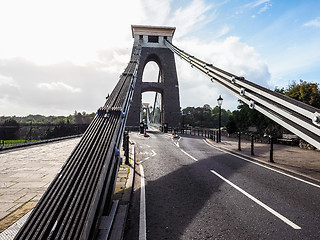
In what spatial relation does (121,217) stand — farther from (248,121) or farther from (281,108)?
(248,121)

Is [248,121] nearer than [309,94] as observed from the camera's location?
No

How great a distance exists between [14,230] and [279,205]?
5149mm

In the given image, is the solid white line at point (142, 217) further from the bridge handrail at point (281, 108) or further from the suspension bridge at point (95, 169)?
the bridge handrail at point (281, 108)

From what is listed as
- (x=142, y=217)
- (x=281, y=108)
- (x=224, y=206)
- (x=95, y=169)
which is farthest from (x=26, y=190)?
(x=281, y=108)

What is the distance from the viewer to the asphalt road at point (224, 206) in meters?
3.00

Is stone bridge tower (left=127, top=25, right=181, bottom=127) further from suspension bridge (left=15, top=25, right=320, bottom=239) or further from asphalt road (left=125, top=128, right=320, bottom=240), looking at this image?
asphalt road (left=125, top=128, right=320, bottom=240)

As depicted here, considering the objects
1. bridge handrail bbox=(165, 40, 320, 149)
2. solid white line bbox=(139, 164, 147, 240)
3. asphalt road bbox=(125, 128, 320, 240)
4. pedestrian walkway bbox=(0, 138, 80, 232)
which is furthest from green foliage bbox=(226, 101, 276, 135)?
pedestrian walkway bbox=(0, 138, 80, 232)

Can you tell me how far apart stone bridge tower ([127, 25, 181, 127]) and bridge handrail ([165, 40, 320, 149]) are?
2796 cm

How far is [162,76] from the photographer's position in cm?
3981

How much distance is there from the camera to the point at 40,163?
7.25 metres

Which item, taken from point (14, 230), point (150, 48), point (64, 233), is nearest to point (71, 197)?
point (64, 233)

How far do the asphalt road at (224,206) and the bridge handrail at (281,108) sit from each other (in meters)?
1.60

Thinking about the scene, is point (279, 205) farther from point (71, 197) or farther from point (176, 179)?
point (71, 197)

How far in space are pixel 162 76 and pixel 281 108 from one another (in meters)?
36.0
